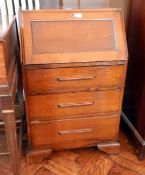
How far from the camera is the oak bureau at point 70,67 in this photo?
1021 millimetres

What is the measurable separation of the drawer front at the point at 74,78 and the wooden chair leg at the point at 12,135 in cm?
27

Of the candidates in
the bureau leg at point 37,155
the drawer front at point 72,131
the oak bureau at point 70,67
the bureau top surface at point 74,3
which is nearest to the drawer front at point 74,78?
the oak bureau at point 70,67

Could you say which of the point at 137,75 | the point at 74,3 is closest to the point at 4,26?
the point at 74,3

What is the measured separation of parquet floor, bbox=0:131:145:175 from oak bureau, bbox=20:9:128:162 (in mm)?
187

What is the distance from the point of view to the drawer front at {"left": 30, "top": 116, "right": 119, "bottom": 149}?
120 centimetres

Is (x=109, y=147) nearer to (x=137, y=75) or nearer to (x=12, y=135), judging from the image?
(x=137, y=75)

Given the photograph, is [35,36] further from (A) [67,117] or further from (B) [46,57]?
(A) [67,117]

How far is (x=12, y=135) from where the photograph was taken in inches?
33.6

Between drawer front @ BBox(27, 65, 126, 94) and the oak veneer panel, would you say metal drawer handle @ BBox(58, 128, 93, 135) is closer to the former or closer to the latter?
drawer front @ BBox(27, 65, 126, 94)

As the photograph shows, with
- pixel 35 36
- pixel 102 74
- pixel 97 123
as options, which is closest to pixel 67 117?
pixel 97 123

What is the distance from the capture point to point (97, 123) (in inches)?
48.9

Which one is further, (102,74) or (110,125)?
(110,125)

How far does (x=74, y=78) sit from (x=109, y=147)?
0.54 meters

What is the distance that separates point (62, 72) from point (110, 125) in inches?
17.8
